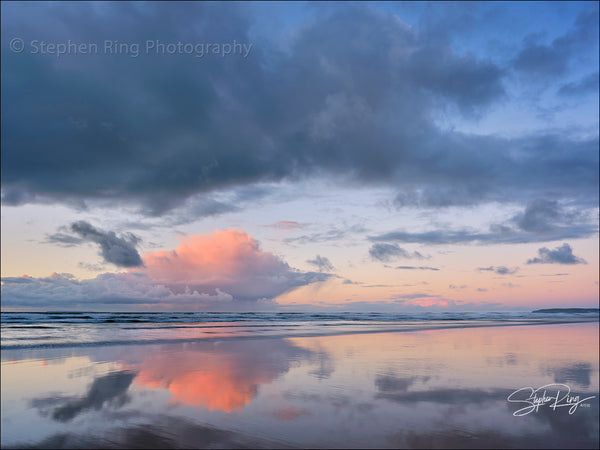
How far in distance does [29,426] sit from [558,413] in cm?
972

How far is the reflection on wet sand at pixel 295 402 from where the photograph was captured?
6.03m

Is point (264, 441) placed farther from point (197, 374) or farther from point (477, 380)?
point (477, 380)

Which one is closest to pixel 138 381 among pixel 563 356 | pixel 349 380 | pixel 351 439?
pixel 349 380

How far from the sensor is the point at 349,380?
10.2m

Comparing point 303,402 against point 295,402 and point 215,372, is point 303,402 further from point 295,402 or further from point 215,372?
point 215,372
